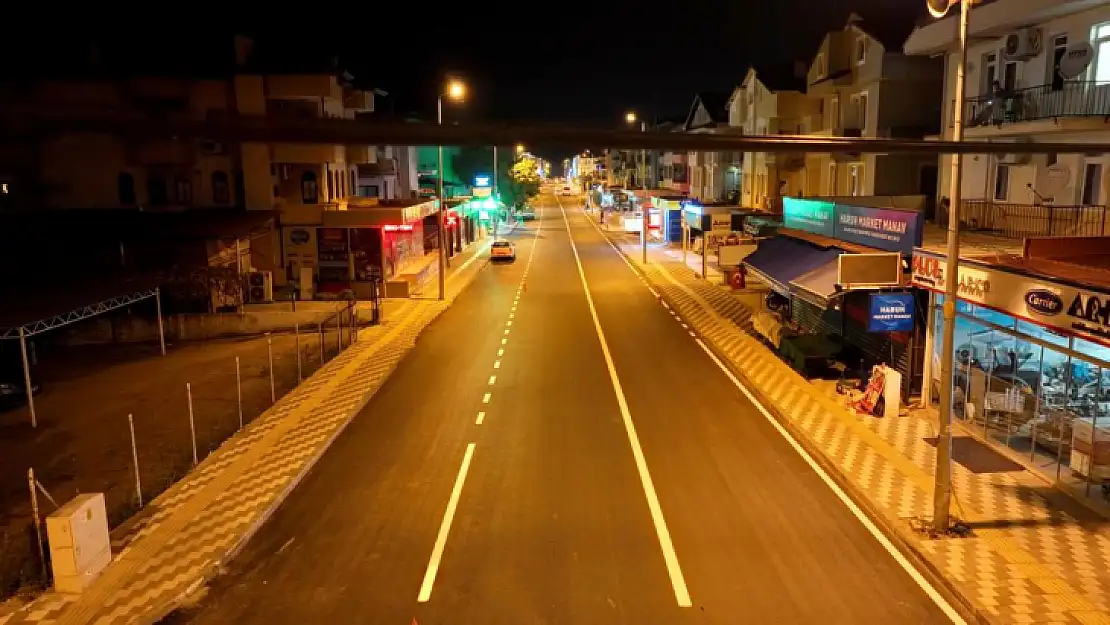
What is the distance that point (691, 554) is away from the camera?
10141 millimetres

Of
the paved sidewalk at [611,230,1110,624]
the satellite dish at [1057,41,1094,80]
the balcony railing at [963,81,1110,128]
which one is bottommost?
the paved sidewalk at [611,230,1110,624]

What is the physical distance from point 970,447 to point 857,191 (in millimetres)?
21420

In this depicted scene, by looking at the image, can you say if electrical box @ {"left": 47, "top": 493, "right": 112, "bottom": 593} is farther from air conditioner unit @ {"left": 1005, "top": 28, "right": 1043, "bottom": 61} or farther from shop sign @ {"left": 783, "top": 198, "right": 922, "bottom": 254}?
air conditioner unit @ {"left": 1005, "top": 28, "right": 1043, "bottom": 61}

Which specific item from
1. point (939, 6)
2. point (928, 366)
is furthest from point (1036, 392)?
point (939, 6)

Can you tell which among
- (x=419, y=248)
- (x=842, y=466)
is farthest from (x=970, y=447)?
(x=419, y=248)

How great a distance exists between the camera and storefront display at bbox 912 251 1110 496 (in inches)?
455

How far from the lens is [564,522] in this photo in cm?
1119

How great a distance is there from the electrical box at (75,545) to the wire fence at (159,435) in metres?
0.43

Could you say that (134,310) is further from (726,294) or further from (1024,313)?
(1024,313)

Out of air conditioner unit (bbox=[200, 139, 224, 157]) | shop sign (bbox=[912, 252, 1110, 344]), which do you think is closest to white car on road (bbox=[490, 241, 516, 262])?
shop sign (bbox=[912, 252, 1110, 344])

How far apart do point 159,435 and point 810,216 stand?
62.5 ft

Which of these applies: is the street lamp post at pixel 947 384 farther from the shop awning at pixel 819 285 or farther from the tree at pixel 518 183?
the tree at pixel 518 183

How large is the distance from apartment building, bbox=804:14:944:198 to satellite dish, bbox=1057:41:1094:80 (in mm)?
12073

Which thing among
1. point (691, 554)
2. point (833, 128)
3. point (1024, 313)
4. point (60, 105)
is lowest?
point (691, 554)
